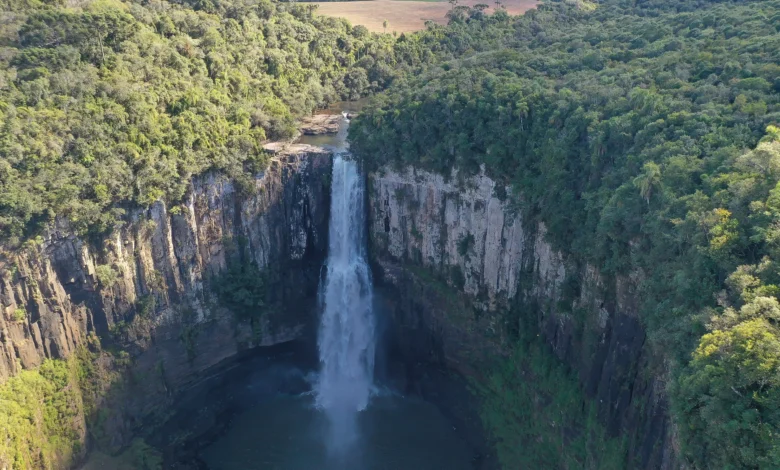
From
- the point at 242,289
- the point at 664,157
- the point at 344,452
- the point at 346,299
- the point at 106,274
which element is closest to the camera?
the point at 664,157

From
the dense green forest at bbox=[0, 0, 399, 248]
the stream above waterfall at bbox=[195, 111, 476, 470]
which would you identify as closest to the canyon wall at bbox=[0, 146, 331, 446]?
the dense green forest at bbox=[0, 0, 399, 248]

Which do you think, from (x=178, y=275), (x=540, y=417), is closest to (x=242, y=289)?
(x=178, y=275)

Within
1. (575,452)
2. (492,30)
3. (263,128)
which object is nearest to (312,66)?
(263,128)

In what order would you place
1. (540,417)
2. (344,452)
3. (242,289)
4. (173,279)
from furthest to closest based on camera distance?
(242,289), (173,279), (344,452), (540,417)

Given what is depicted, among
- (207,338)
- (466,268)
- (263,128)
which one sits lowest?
(207,338)

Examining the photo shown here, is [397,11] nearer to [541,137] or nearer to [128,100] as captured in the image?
[541,137]

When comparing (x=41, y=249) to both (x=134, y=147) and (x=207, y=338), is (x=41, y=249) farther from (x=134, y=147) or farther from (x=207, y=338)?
(x=207, y=338)

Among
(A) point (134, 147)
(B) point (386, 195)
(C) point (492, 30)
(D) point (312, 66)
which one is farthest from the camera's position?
(C) point (492, 30)
